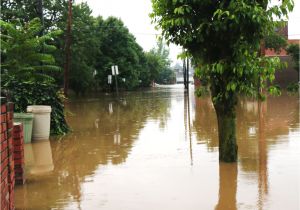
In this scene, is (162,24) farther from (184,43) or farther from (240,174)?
(240,174)

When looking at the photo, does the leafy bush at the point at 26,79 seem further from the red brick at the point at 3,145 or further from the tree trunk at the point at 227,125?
the red brick at the point at 3,145

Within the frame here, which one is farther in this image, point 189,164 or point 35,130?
point 35,130

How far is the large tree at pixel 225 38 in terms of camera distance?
23.8 ft

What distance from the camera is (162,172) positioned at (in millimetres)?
7887

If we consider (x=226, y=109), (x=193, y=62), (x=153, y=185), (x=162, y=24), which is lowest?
(x=153, y=185)

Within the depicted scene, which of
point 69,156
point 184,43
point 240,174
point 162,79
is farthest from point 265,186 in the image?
point 162,79

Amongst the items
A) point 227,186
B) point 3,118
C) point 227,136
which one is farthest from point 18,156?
point 227,136

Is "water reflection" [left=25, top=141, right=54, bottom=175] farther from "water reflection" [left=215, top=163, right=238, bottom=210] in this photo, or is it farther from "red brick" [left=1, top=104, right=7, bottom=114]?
"red brick" [left=1, top=104, right=7, bottom=114]

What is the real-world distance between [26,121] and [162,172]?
16.3ft

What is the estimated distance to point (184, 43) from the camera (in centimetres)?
781

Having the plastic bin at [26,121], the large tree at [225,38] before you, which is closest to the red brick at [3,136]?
the large tree at [225,38]

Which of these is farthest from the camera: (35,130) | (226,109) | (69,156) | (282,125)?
(282,125)

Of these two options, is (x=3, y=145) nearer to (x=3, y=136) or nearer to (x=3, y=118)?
(x=3, y=136)

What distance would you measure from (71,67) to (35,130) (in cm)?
2837
